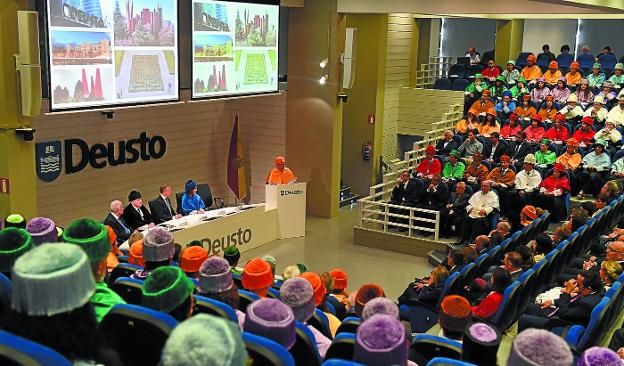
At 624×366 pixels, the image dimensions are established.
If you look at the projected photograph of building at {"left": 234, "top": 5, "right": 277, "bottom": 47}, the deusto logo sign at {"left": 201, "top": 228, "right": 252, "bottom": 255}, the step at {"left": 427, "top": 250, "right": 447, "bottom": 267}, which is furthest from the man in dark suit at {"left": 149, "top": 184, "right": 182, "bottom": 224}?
the step at {"left": 427, "top": 250, "right": 447, "bottom": 267}

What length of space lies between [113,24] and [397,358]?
24.1 feet

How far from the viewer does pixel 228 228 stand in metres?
10.2

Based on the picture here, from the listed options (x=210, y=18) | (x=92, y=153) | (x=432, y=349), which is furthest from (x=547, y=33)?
(x=432, y=349)

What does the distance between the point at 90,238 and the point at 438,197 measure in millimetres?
8798

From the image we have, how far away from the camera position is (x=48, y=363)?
1912 millimetres

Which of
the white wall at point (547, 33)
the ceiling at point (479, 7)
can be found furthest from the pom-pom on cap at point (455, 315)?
the white wall at point (547, 33)

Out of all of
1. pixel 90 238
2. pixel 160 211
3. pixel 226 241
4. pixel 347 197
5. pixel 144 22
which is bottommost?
pixel 347 197

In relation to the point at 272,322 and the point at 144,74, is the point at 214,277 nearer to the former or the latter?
the point at 272,322

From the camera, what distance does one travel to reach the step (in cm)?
1022

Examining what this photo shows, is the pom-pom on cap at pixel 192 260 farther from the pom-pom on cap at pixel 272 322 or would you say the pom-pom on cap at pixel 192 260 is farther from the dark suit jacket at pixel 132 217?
the dark suit jacket at pixel 132 217

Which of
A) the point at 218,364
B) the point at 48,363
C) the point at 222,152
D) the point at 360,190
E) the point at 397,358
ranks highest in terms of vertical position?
the point at 218,364

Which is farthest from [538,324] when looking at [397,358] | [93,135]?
[93,135]

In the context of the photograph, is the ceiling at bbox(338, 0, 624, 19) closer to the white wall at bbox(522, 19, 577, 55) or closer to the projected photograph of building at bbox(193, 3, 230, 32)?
the projected photograph of building at bbox(193, 3, 230, 32)

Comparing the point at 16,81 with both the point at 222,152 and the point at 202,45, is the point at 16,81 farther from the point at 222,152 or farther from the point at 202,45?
the point at 222,152
